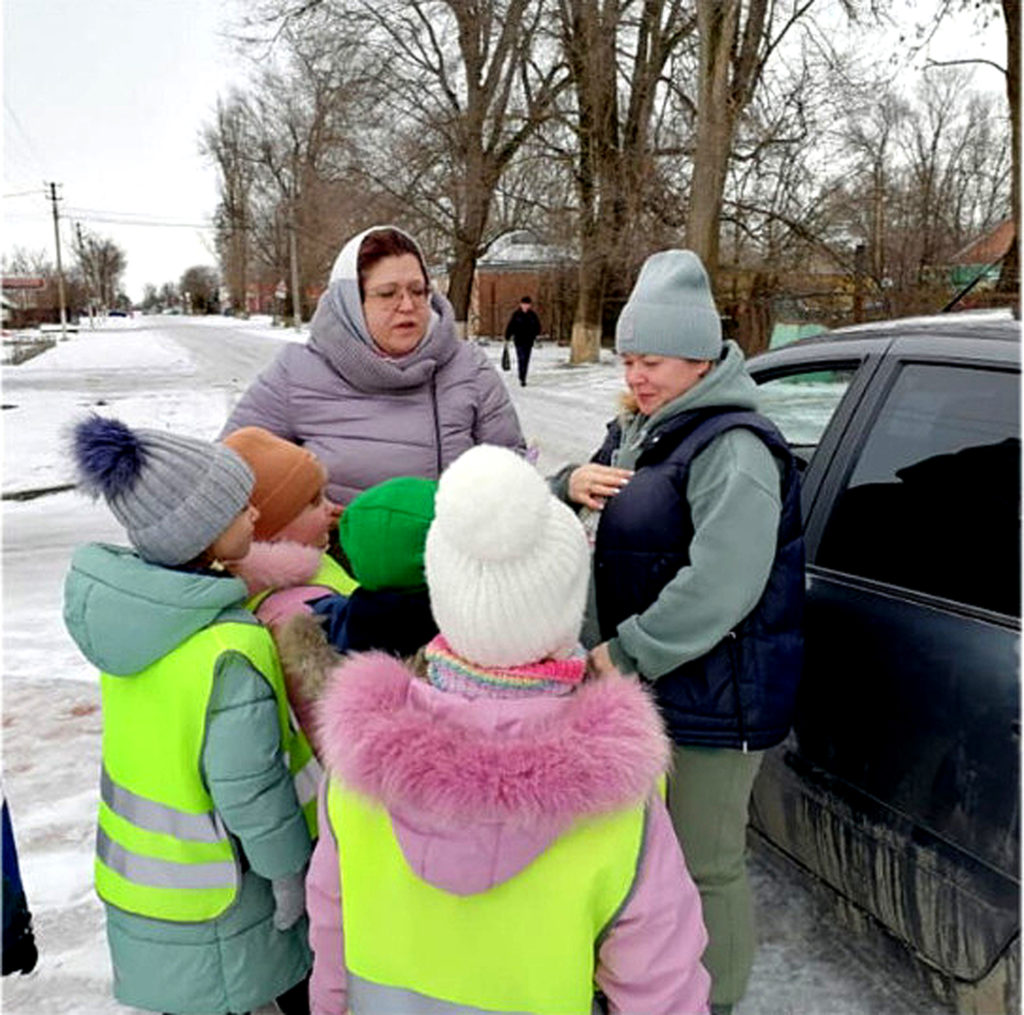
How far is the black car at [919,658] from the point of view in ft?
6.41

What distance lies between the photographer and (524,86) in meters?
22.4

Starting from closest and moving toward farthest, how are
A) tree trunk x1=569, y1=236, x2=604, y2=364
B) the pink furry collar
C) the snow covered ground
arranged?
the pink furry collar → the snow covered ground → tree trunk x1=569, y1=236, x2=604, y2=364

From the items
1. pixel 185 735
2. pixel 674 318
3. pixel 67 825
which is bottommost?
pixel 67 825

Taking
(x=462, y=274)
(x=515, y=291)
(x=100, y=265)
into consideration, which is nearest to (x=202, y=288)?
(x=100, y=265)

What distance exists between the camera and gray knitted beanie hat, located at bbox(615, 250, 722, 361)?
209 centimetres

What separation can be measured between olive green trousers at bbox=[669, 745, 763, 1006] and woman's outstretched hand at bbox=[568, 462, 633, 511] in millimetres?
576

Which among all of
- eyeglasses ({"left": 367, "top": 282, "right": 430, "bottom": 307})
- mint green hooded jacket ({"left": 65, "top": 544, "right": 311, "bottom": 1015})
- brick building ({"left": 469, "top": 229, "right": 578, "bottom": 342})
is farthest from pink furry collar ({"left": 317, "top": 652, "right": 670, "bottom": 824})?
brick building ({"left": 469, "top": 229, "right": 578, "bottom": 342})

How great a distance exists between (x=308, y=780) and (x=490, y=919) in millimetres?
871

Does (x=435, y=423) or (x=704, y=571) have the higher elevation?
(x=435, y=423)

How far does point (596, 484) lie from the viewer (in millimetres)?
2209

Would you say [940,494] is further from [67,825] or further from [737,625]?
[67,825]

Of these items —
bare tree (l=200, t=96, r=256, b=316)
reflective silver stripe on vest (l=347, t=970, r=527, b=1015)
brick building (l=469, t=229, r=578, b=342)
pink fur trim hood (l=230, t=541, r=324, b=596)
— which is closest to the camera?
reflective silver stripe on vest (l=347, t=970, r=527, b=1015)

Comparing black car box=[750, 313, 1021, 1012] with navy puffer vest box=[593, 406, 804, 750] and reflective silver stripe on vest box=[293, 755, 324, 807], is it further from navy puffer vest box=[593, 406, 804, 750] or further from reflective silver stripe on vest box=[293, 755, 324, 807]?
reflective silver stripe on vest box=[293, 755, 324, 807]

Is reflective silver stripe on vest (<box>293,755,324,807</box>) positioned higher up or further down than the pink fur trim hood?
further down
